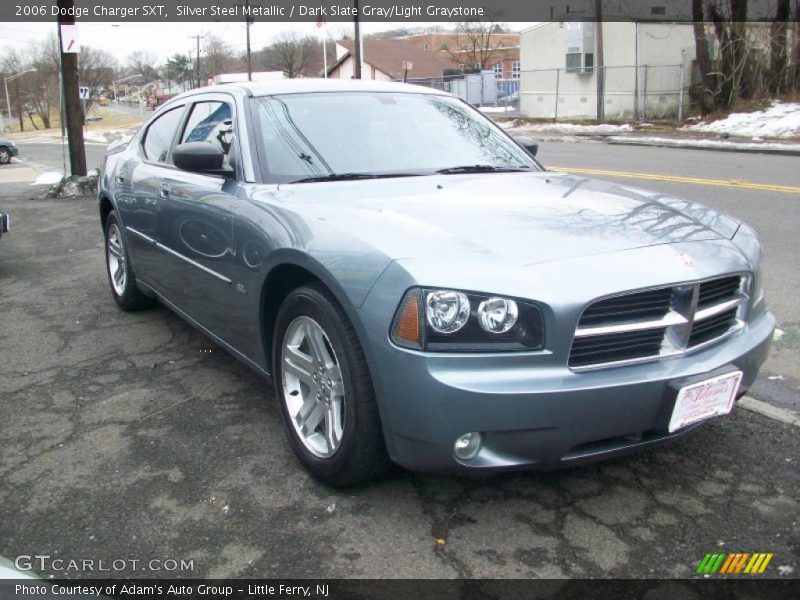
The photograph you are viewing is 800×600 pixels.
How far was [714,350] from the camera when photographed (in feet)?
8.90

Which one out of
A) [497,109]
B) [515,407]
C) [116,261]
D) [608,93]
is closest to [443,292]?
[515,407]

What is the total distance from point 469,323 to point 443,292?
13 centimetres

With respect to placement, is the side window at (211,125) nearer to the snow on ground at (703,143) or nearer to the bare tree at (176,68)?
the snow on ground at (703,143)

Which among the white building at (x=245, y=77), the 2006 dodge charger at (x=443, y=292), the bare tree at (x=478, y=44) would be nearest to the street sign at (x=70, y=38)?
the white building at (x=245, y=77)

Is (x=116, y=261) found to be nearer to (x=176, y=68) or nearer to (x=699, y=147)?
(x=699, y=147)

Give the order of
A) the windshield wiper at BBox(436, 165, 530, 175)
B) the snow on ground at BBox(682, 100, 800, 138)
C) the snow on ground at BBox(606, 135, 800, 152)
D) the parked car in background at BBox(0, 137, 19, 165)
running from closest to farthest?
the windshield wiper at BBox(436, 165, 530, 175) → the snow on ground at BBox(606, 135, 800, 152) → the snow on ground at BBox(682, 100, 800, 138) → the parked car in background at BBox(0, 137, 19, 165)

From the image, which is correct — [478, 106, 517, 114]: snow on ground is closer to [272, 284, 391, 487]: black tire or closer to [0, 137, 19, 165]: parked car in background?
[0, 137, 19, 165]: parked car in background

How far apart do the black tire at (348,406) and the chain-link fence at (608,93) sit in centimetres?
2489

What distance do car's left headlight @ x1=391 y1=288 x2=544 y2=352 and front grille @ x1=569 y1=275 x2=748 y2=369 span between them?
0.18 meters

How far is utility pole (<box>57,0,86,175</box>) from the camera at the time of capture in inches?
495

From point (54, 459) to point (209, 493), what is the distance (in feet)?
2.78

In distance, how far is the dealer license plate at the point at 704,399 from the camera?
8.23 feet

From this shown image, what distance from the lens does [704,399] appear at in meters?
2.59

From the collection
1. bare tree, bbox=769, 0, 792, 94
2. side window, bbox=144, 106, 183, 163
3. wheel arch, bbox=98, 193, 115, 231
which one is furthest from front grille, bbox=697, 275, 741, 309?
bare tree, bbox=769, 0, 792, 94
